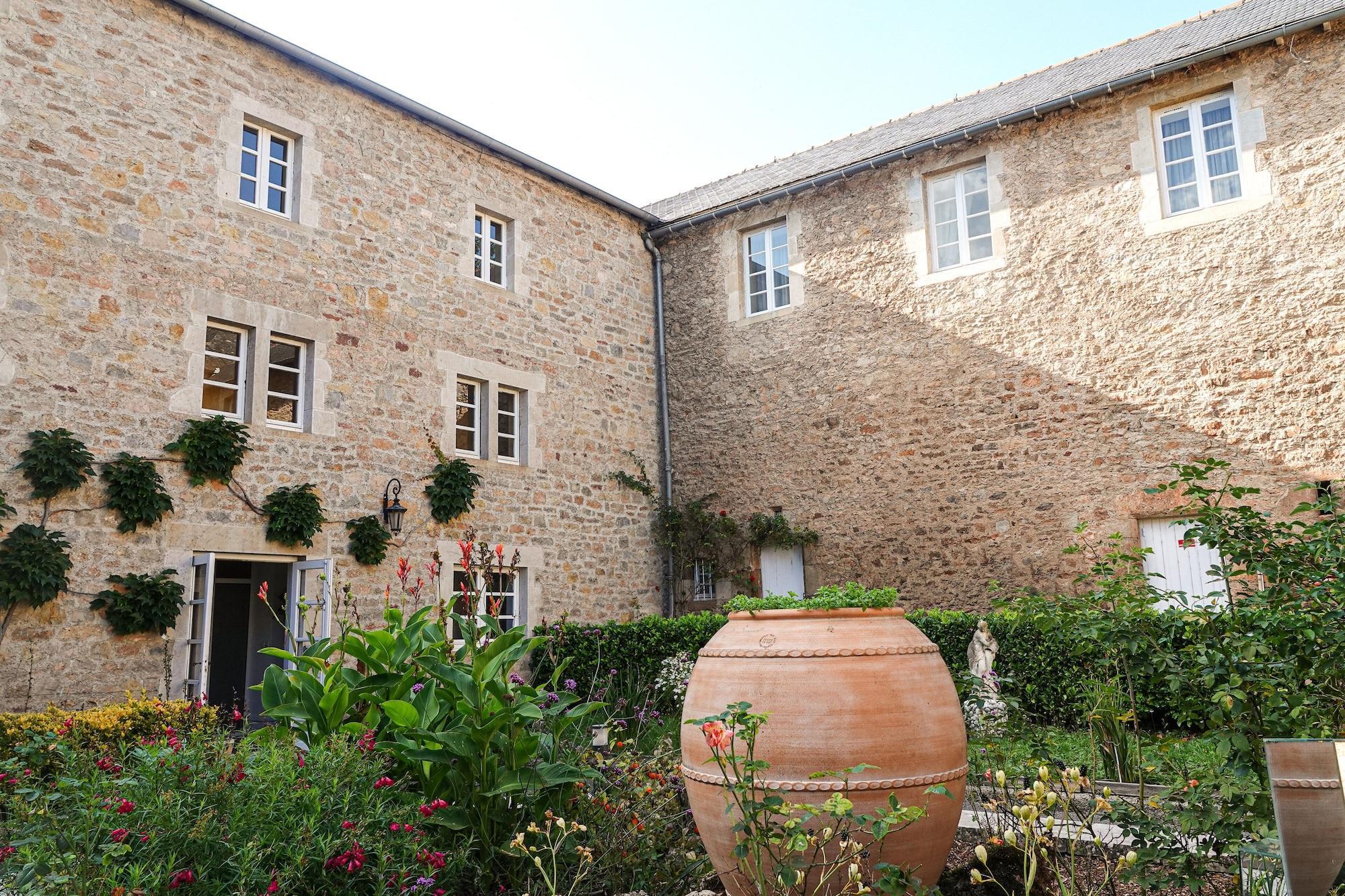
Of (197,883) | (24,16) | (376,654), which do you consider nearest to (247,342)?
(24,16)

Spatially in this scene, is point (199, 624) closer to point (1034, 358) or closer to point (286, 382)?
point (286, 382)

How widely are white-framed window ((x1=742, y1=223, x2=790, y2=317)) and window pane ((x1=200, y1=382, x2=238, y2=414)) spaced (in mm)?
5801

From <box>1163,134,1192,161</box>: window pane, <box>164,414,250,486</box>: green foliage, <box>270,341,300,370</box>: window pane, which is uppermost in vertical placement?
<box>1163,134,1192,161</box>: window pane

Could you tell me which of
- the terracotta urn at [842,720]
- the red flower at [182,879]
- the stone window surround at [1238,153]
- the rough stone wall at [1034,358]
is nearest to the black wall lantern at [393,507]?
the rough stone wall at [1034,358]

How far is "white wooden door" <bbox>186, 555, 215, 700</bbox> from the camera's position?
7.16 m

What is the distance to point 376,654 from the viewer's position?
3.45m

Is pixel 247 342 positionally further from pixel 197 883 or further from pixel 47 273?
pixel 197 883

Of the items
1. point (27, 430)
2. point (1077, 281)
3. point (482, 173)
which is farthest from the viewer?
point (482, 173)

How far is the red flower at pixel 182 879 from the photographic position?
2250 millimetres

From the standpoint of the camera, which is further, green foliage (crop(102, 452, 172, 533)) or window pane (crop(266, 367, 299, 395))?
window pane (crop(266, 367, 299, 395))

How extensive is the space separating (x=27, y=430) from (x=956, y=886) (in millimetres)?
6533

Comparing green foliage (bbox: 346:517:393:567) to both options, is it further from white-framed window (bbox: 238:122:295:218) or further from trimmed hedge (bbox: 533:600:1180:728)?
white-framed window (bbox: 238:122:295:218)

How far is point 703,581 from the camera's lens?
11188 mm

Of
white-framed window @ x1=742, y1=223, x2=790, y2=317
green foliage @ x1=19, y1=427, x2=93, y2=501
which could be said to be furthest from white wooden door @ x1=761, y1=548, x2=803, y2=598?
green foliage @ x1=19, y1=427, x2=93, y2=501
